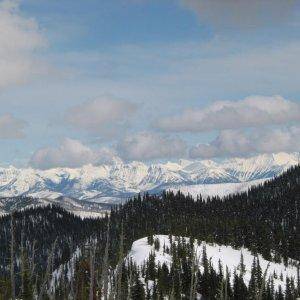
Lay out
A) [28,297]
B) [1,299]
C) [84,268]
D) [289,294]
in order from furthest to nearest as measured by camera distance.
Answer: [289,294] < [84,268] < [1,299] < [28,297]

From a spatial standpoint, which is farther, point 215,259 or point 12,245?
point 215,259

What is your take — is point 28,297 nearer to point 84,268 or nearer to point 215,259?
point 84,268

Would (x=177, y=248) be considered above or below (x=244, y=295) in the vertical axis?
above

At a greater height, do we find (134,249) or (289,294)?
(134,249)

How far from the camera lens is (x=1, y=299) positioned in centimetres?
6062

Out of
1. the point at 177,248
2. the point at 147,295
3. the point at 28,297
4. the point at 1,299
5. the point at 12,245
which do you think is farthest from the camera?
the point at 177,248

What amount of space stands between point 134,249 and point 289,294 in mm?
66684

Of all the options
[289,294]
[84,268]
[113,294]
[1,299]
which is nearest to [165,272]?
[289,294]

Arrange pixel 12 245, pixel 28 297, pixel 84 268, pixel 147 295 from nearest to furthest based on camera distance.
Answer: pixel 12 245 → pixel 28 297 → pixel 84 268 → pixel 147 295

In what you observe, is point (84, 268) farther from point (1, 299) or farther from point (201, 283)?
point (201, 283)

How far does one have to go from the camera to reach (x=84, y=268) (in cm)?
8762

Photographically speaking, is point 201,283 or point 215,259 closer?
point 201,283

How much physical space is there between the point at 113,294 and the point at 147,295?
109 meters

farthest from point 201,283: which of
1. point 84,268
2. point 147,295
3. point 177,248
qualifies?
point 84,268
